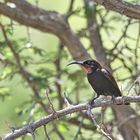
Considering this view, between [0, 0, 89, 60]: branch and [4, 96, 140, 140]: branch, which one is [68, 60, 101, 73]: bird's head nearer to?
[0, 0, 89, 60]: branch

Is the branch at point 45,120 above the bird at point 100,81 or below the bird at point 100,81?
above

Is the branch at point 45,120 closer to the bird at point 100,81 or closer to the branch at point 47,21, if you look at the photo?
the bird at point 100,81

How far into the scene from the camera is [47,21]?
6.04m

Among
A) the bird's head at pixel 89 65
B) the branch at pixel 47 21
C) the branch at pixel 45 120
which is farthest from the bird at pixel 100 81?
the branch at pixel 45 120

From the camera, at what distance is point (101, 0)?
4.36 m

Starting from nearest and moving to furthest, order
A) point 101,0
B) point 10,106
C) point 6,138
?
point 6,138, point 101,0, point 10,106

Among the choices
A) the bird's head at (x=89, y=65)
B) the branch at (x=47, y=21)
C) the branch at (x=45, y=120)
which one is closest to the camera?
the branch at (x=45, y=120)

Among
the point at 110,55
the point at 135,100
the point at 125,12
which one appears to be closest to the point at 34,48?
the point at 110,55

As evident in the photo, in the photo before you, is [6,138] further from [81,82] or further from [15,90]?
[15,90]

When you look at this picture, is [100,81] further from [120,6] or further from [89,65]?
[120,6]

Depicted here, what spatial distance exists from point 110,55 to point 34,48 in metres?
0.89

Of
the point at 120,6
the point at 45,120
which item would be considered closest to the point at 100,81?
the point at 120,6

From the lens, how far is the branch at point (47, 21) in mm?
5973

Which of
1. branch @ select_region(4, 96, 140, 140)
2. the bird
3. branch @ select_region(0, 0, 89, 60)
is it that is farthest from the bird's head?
branch @ select_region(4, 96, 140, 140)
